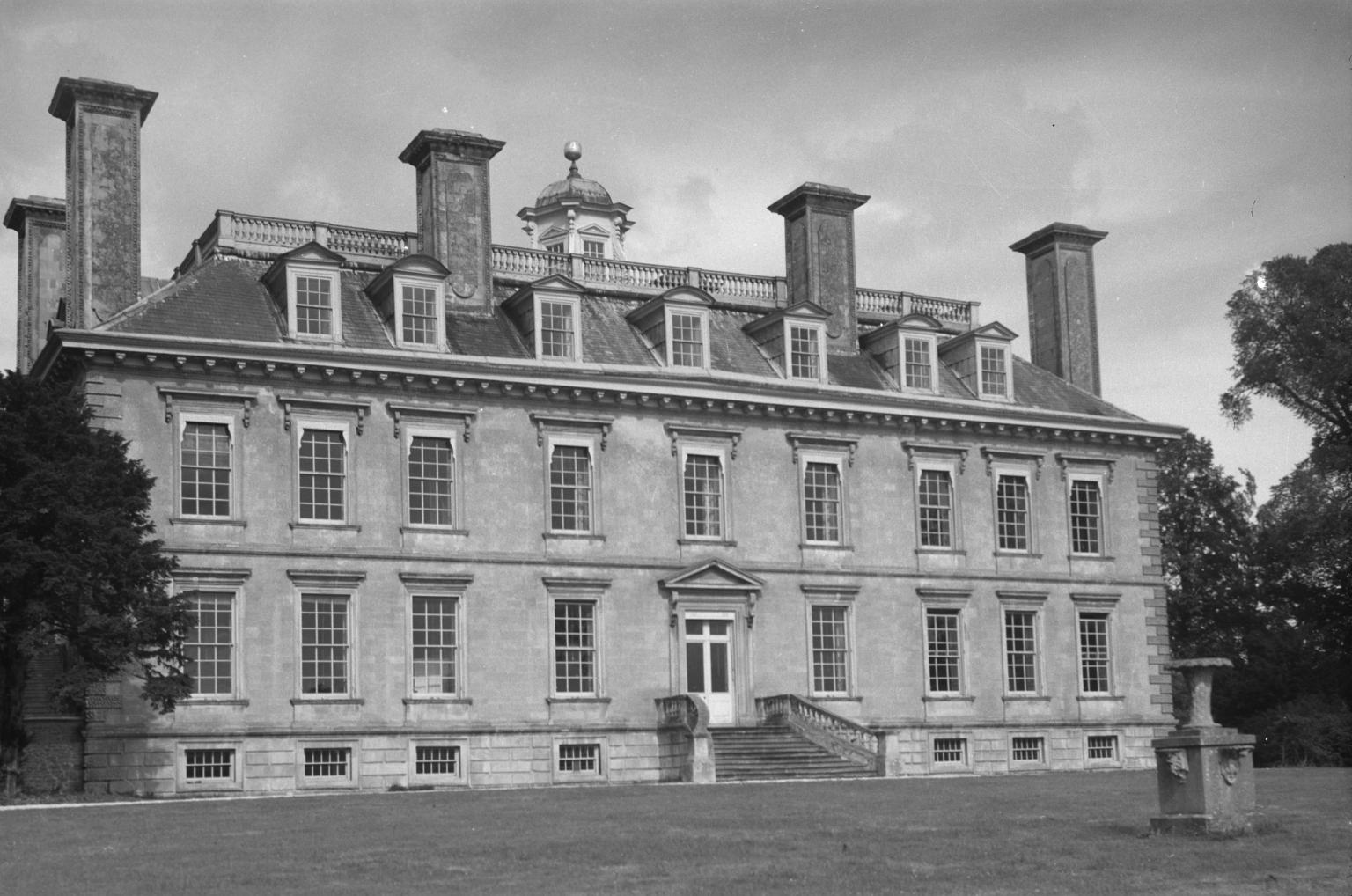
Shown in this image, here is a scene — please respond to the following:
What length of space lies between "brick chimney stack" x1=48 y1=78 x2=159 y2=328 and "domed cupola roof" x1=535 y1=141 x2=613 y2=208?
20.6m

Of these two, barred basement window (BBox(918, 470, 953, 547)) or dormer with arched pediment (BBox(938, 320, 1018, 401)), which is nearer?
barred basement window (BBox(918, 470, 953, 547))

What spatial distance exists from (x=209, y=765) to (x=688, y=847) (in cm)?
1735

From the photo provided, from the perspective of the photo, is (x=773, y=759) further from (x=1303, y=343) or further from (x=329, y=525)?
(x=1303, y=343)

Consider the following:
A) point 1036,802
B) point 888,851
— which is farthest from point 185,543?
point 888,851

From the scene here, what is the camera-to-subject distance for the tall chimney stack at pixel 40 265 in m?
42.8

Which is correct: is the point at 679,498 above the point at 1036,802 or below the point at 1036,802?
above

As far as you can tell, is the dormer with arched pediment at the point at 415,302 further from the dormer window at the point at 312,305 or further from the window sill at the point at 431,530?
the window sill at the point at 431,530

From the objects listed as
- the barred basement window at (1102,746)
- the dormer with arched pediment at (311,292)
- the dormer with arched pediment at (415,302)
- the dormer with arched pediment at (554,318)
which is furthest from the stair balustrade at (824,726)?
the dormer with arched pediment at (311,292)

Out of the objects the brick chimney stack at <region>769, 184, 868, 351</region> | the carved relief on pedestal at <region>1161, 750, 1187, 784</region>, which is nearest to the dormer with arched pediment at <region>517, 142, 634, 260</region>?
the brick chimney stack at <region>769, 184, 868, 351</region>

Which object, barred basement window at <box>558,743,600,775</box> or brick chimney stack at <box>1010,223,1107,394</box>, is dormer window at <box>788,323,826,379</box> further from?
barred basement window at <box>558,743,600,775</box>

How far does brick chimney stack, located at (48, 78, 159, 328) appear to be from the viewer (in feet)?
117

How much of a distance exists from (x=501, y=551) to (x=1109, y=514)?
50.2 ft

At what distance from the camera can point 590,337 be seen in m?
40.3

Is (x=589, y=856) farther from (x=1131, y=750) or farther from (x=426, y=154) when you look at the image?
(x=1131, y=750)
